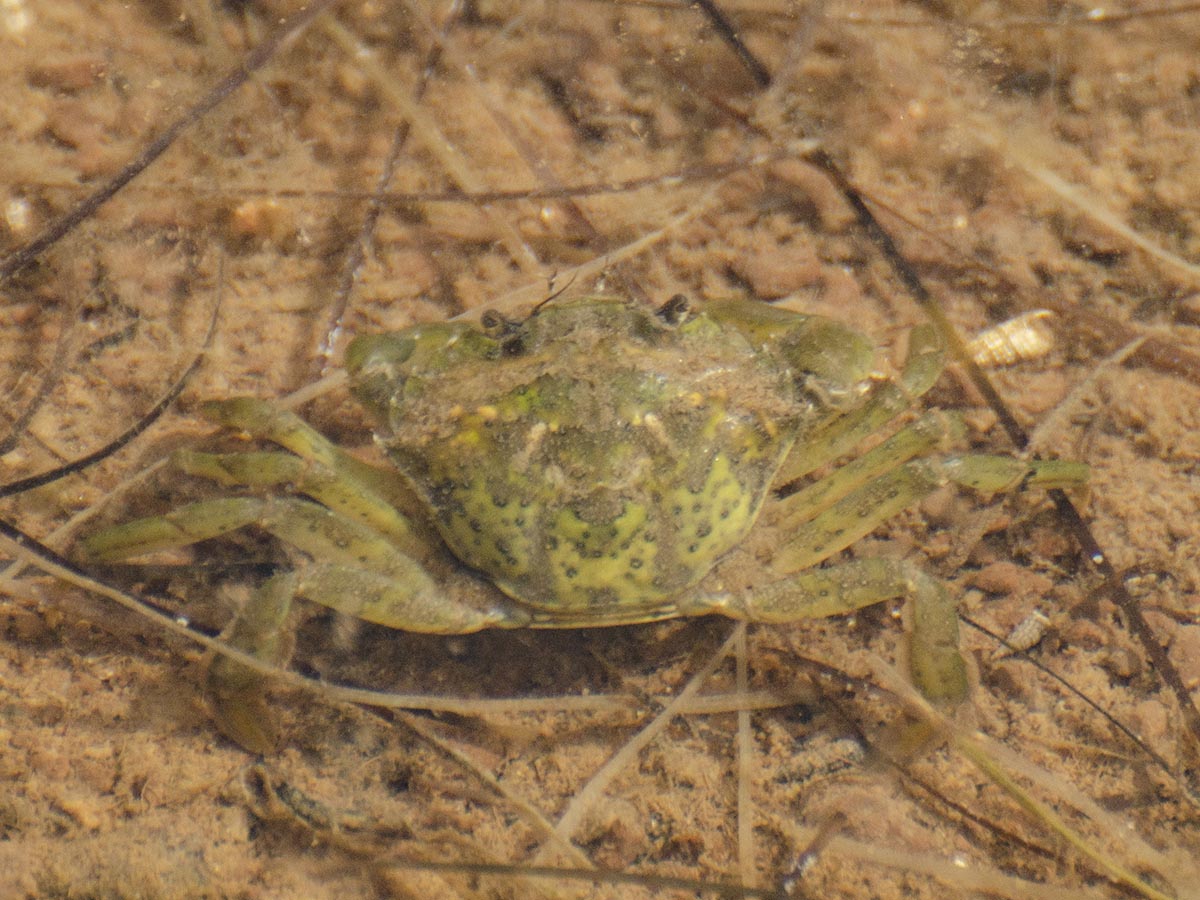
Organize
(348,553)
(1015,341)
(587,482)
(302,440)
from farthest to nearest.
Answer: (1015,341)
(302,440)
(348,553)
(587,482)

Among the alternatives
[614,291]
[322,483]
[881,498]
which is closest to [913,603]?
[881,498]

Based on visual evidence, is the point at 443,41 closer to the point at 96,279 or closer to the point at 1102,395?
the point at 96,279

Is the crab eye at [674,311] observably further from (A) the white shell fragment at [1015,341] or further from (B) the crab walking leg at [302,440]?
(A) the white shell fragment at [1015,341]

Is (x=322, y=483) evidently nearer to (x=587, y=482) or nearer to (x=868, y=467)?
(x=587, y=482)

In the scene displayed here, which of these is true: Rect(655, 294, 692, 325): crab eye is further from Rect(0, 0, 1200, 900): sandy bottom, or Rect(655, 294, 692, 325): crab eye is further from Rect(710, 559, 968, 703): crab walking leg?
Rect(710, 559, 968, 703): crab walking leg

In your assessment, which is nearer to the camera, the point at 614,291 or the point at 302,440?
the point at 302,440

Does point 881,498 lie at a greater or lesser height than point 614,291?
lesser
